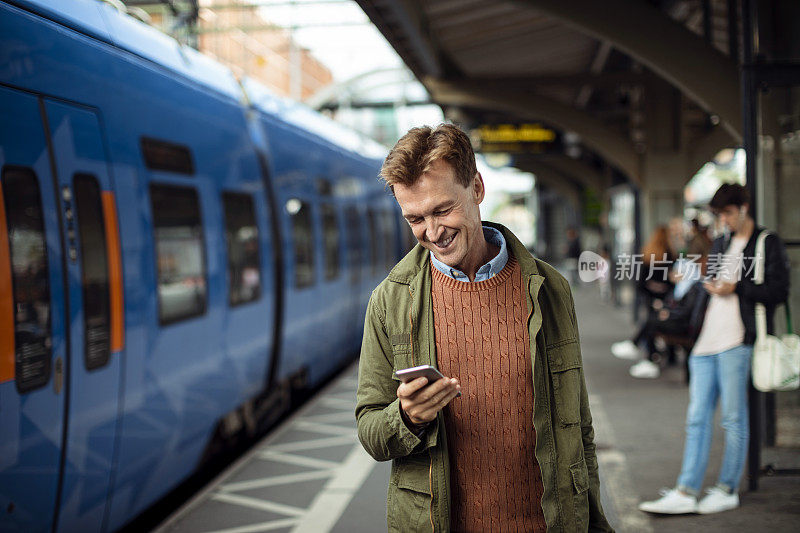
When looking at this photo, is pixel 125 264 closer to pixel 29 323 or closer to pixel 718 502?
pixel 29 323

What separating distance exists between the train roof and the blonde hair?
2518 mm

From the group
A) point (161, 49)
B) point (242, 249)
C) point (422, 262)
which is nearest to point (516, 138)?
point (242, 249)

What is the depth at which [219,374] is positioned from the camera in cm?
605

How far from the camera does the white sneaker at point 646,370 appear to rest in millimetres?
10242

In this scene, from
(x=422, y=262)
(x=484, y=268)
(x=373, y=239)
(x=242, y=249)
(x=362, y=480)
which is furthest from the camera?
(x=373, y=239)

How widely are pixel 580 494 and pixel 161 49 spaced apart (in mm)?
4369

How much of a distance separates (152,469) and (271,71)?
5514 centimetres

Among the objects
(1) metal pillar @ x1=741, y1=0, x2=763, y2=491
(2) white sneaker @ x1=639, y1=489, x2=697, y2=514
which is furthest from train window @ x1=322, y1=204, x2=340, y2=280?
(2) white sneaker @ x1=639, y1=489, x2=697, y2=514

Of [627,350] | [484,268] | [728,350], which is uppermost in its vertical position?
[484,268]

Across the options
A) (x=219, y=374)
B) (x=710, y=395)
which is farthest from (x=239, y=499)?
(x=710, y=395)

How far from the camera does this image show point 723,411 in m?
5.13

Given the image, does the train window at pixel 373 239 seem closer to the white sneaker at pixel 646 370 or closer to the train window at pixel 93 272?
the white sneaker at pixel 646 370

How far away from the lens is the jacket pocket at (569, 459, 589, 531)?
7.73ft

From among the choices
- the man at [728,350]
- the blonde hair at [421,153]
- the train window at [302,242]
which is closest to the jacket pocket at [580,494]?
the blonde hair at [421,153]
